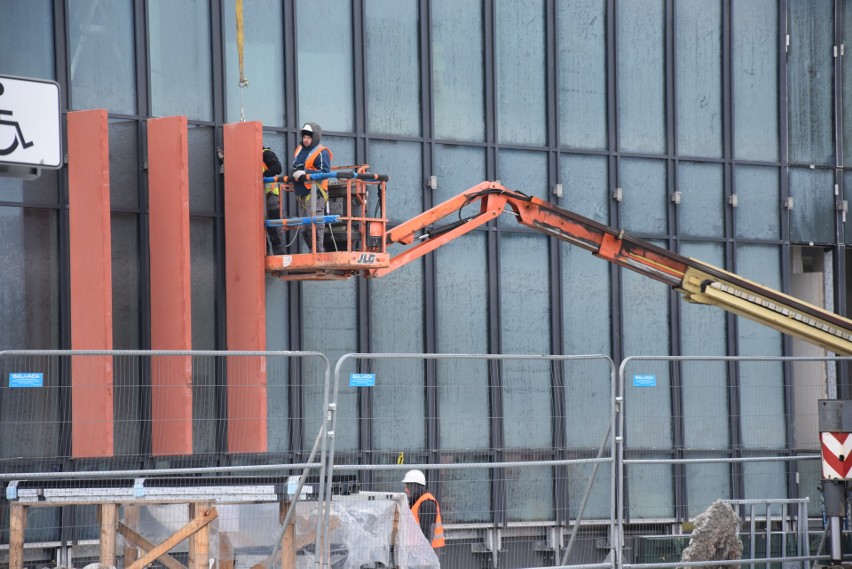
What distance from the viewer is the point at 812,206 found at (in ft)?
65.2

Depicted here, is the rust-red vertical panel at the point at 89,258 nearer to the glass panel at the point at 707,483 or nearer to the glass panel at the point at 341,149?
the glass panel at the point at 341,149

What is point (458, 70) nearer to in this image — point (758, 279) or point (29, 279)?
point (758, 279)

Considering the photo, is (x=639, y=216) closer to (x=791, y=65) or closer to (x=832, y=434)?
(x=791, y=65)

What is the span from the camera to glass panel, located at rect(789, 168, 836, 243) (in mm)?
19719

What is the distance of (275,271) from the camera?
15.4 metres

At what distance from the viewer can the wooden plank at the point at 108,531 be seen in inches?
452

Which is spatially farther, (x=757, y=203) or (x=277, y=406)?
(x=757, y=203)

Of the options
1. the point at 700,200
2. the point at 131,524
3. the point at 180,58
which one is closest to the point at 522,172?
the point at 700,200

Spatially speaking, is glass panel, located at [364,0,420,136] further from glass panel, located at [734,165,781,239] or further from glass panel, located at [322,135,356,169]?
glass panel, located at [734,165,781,239]

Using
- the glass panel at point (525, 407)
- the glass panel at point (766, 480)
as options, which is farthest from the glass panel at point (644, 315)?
the glass panel at point (766, 480)

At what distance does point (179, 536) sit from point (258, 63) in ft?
23.0

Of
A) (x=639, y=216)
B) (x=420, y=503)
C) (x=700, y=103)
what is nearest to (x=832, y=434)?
(x=420, y=503)

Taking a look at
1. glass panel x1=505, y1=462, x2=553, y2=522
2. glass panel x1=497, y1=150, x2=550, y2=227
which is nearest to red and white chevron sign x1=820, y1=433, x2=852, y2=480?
glass panel x1=505, y1=462, x2=553, y2=522

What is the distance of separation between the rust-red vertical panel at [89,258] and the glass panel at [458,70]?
15.9 feet
